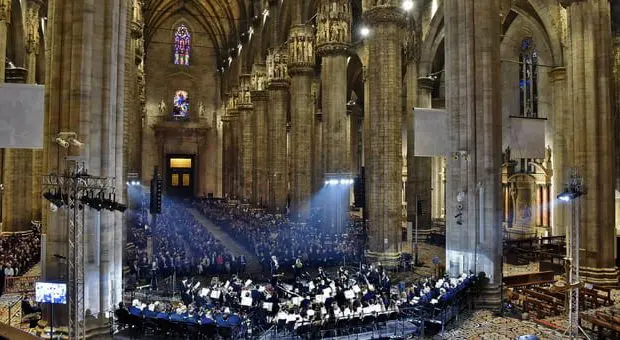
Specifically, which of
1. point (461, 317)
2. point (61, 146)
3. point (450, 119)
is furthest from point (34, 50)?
point (461, 317)

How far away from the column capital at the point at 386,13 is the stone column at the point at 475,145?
5247 millimetres

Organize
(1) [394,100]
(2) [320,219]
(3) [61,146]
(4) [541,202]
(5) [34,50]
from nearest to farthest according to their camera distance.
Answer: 1. (3) [61,146]
2. (1) [394,100]
3. (5) [34,50]
4. (2) [320,219]
5. (4) [541,202]

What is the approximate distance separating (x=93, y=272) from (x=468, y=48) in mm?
12687

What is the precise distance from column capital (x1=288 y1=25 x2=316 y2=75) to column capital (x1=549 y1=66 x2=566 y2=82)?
559 inches

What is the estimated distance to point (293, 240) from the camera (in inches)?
885

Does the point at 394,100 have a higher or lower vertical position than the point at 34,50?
lower

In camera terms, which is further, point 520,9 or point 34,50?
point 520,9

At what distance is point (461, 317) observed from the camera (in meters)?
13.4

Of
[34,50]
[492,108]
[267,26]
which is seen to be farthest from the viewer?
[267,26]

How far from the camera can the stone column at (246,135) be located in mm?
43031

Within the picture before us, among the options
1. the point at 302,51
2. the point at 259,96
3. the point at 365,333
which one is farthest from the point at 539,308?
the point at 259,96

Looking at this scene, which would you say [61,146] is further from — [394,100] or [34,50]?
[34,50]

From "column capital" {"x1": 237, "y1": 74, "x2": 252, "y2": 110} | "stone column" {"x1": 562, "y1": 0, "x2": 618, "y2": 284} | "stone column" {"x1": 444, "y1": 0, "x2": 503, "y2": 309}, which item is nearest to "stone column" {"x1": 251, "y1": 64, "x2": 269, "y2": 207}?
"column capital" {"x1": 237, "y1": 74, "x2": 252, "y2": 110}

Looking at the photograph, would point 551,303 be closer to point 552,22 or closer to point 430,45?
point 552,22
